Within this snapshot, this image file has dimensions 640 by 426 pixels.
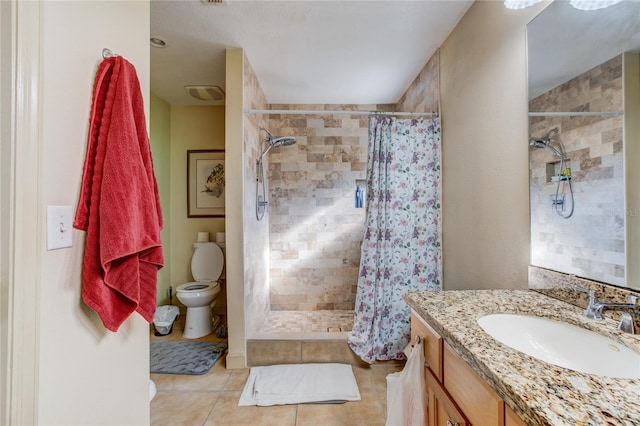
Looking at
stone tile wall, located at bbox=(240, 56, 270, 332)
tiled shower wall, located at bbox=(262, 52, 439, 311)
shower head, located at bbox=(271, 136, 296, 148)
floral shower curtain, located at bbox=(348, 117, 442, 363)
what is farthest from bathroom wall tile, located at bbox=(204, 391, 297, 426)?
shower head, located at bbox=(271, 136, 296, 148)

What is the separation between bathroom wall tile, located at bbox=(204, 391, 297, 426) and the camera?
1.62 metres

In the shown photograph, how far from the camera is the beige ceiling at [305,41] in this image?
1.76 metres

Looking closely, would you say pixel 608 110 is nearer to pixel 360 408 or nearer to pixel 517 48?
pixel 517 48

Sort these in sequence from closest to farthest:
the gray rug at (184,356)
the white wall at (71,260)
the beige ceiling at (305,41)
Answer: the white wall at (71,260)
the beige ceiling at (305,41)
the gray rug at (184,356)

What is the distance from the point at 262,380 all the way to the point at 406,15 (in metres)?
2.73

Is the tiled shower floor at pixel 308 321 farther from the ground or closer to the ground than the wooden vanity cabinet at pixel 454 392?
closer to the ground

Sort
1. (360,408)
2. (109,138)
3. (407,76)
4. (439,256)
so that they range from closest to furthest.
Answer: (109,138) < (360,408) < (439,256) < (407,76)

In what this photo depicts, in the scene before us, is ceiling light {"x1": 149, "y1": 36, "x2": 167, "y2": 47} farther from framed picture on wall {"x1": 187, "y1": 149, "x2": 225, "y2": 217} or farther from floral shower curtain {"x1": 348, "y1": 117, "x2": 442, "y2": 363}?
floral shower curtain {"x1": 348, "y1": 117, "x2": 442, "y2": 363}

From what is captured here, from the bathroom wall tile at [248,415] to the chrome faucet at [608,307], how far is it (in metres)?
1.57

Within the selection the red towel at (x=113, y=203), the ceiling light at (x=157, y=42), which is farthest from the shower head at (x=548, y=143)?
the ceiling light at (x=157, y=42)

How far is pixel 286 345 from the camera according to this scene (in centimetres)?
222

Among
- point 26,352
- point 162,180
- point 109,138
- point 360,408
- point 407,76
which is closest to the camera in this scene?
point 26,352

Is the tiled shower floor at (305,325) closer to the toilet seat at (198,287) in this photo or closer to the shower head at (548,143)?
the toilet seat at (198,287)

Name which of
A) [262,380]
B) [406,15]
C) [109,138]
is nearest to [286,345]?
[262,380]
